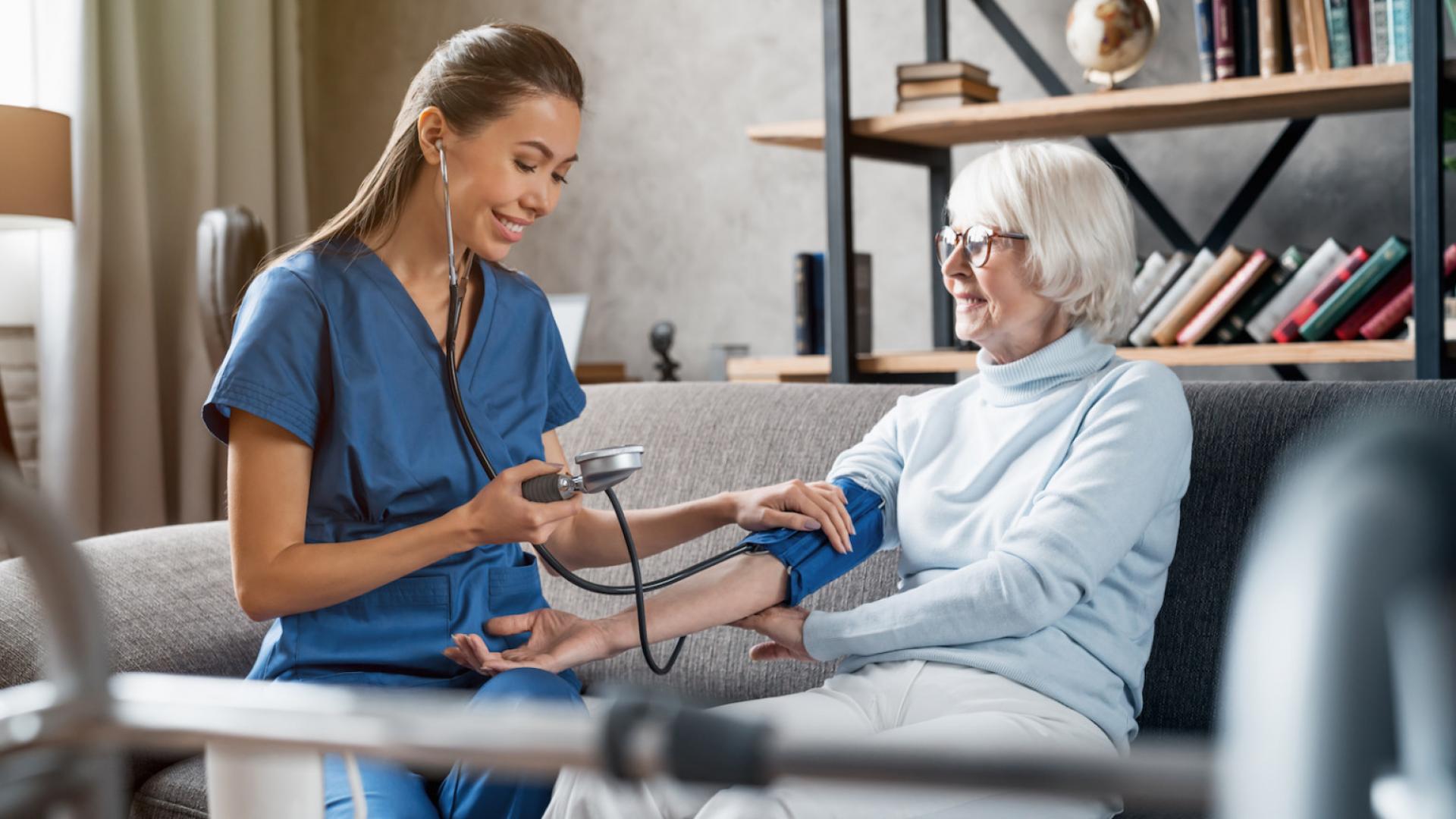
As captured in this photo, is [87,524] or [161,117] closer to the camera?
[87,524]

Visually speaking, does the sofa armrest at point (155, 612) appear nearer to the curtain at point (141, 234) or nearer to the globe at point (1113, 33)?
the curtain at point (141, 234)

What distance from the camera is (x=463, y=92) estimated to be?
53.7 inches

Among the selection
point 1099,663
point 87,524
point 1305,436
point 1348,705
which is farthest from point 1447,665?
point 87,524

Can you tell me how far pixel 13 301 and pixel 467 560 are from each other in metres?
2.63

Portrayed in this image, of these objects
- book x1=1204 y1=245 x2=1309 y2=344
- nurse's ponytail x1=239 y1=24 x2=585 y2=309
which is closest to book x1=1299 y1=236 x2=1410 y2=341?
book x1=1204 y1=245 x2=1309 y2=344

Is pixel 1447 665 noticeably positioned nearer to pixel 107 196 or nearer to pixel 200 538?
pixel 200 538

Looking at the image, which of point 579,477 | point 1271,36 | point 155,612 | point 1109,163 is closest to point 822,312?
point 1109,163

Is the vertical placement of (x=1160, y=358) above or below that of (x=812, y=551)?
above

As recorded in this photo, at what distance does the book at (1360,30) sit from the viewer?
248cm

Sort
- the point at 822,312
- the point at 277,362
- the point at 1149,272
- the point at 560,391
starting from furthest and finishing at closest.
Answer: the point at 822,312 < the point at 1149,272 < the point at 560,391 < the point at 277,362

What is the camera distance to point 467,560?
4.59ft

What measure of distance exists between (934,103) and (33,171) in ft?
6.41

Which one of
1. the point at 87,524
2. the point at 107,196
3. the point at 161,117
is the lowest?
the point at 87,524

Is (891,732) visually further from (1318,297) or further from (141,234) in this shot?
(141,234)
